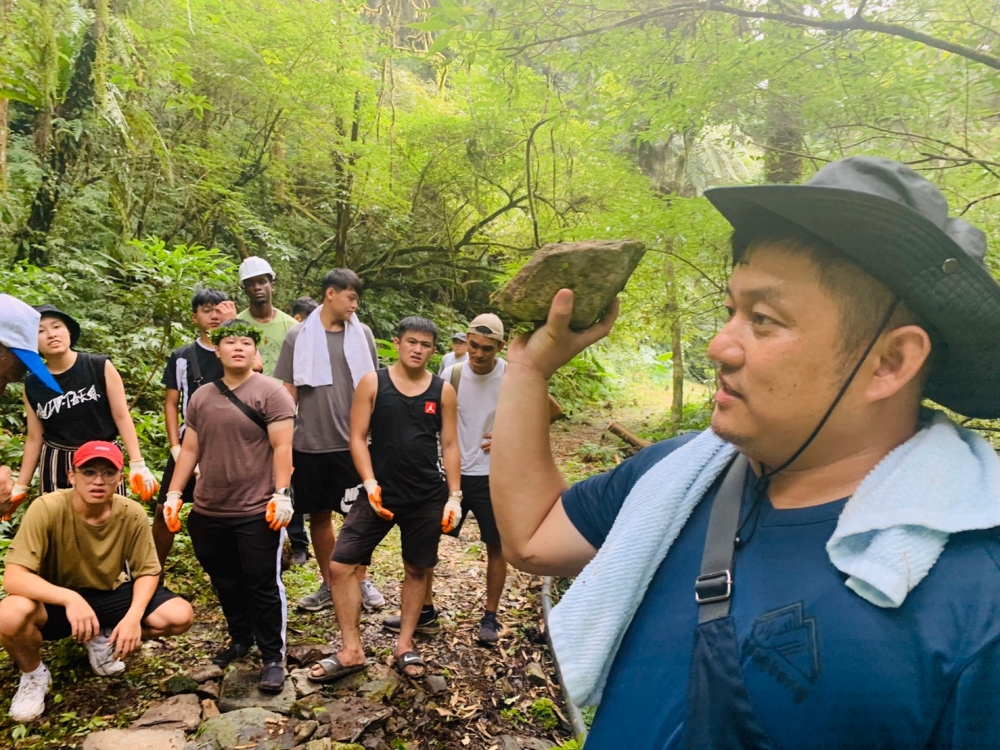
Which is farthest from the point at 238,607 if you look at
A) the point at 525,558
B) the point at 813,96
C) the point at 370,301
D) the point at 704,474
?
the point at 370,301

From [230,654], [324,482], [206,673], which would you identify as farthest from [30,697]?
[324,482]

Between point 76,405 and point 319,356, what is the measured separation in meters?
1.51

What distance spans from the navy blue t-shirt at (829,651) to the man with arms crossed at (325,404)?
3.35m

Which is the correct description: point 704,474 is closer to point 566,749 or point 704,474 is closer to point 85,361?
point 566,749

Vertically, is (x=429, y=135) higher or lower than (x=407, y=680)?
higher

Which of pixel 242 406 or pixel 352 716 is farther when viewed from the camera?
pixel 242 406

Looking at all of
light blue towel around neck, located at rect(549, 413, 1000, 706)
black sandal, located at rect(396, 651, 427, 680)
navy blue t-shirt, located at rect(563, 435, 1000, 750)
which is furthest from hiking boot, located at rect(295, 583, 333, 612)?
navy blue t-shirt, located at rect(563, 435, 1000, 750)

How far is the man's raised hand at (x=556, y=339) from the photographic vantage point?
135 cm

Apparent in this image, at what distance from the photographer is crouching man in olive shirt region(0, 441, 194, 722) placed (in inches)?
118

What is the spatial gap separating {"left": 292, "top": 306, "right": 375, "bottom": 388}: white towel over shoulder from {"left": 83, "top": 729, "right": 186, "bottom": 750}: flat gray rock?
2.16 meters

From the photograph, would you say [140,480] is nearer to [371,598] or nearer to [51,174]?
[371,598]

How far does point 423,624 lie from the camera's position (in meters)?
4.18

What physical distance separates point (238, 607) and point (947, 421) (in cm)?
380

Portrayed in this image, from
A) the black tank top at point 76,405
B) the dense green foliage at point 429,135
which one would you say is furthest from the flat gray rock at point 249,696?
the dense green foliage at point 429,135
